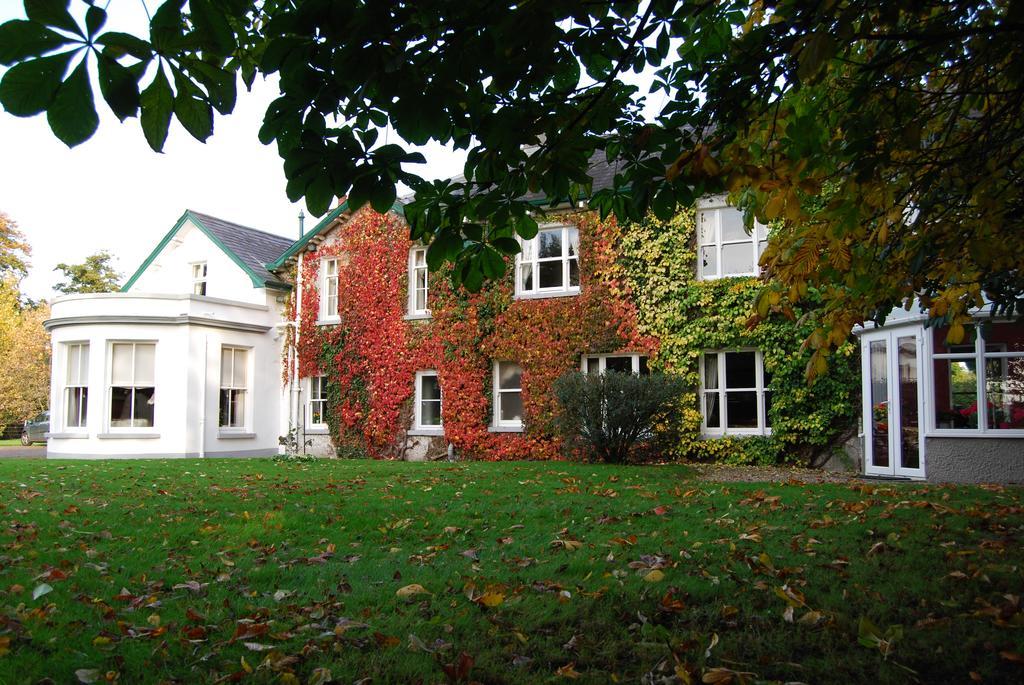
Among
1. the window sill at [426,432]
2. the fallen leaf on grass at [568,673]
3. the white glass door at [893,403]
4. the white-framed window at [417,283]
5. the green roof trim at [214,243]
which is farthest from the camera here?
the green roof trim at [214,243]

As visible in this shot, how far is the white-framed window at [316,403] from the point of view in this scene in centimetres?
2184

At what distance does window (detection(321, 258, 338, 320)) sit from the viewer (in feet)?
72.0

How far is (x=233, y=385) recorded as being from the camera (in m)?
21.6

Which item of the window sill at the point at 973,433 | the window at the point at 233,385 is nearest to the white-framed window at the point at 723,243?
the window sill at the point at 973,433

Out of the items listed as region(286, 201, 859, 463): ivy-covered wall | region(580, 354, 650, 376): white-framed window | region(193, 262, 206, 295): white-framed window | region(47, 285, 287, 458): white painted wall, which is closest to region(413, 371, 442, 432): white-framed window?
region(286, 201, 859, 463): ivy-covered wall

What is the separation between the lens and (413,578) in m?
5.30

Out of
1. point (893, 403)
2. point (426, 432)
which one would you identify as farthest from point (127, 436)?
point (893, 403)

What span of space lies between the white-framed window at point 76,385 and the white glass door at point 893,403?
1860cm

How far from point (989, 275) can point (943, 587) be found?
2997 mm

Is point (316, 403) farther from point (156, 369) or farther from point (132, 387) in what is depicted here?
point (132, 387)

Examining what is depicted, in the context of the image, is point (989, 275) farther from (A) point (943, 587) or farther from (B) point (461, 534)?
(B) point (461, 534)

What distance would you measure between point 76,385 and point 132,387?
1.57 metres

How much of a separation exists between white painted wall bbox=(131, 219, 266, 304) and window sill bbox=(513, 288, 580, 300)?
8.53 m

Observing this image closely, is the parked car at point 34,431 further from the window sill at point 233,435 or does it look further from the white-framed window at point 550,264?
the white-framed window at point 550,264
